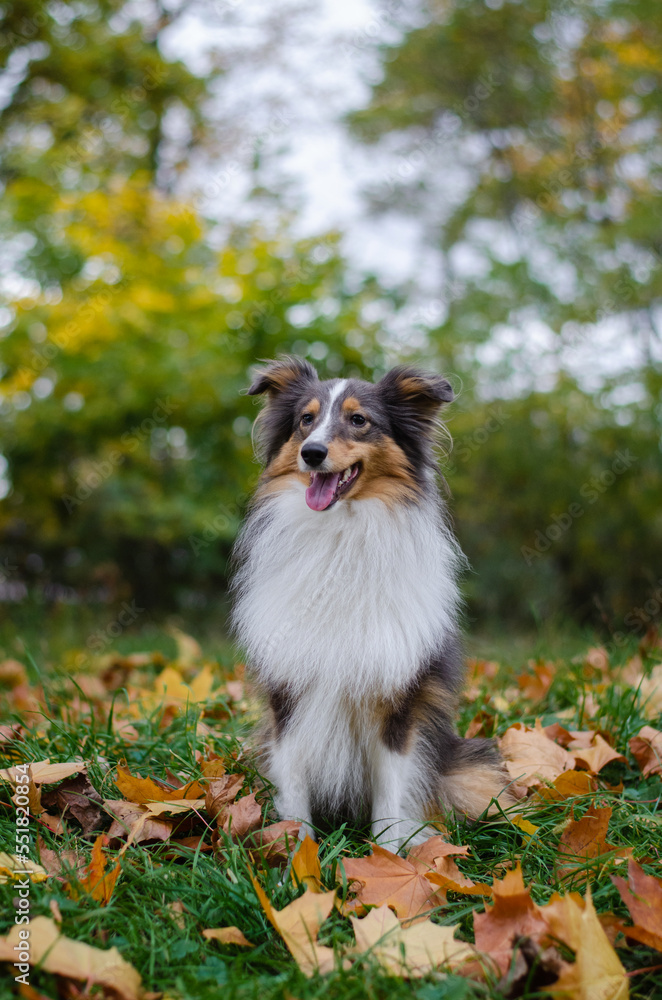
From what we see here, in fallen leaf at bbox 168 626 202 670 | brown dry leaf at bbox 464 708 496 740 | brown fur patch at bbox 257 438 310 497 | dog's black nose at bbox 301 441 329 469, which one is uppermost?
dog's black nose at bbox 301 441 329 469

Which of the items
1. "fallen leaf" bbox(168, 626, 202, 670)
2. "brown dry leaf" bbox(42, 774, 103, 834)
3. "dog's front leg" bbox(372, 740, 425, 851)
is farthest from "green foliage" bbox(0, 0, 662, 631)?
"brown dry leaf" bbox(42, 774, 103, 834)

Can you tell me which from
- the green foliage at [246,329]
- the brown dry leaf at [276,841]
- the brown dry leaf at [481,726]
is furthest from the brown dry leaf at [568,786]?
the green foliage at [246,329]

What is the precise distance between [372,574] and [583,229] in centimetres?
696

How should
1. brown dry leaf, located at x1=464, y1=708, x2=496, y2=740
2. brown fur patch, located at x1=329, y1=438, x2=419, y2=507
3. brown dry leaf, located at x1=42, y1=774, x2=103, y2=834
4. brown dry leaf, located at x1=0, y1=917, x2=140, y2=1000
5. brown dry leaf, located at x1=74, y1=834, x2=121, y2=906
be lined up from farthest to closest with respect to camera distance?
brown dry leaf, located at x1=464, y1=708, x2=496, y2=740
brown fur patch, located at x1=329, y1=438, x2=419, y2=507
brown dry leaf, located at x1=42, y1=774, x2=103, y2=834
brown dry leaf, located at x1=74, y1=834, x2=121, y2=906
brown dry leaf, located at x1=0, y1=917, x2=140, y2=1000

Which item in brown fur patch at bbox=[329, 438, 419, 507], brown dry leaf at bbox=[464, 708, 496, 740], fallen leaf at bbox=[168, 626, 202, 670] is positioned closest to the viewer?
brown fur patch at bbox=[329, 438, 419, 507]

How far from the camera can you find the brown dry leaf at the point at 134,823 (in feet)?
7.65

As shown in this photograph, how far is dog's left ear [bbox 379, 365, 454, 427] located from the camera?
3061 millimetres

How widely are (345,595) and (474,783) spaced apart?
2.91ft

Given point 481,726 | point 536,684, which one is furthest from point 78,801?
point 536,684

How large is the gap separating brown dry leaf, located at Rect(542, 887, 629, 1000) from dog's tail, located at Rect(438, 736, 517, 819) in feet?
2.77

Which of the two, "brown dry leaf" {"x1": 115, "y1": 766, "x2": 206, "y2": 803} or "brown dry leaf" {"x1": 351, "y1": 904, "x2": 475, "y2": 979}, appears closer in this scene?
"brown dry leaf" {"x1": 351, "y1": 904, "x2": 475, "y2": 979}

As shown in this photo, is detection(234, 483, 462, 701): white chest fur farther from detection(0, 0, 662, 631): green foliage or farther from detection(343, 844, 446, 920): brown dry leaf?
detection(0, 0, 662, 631): green foliage

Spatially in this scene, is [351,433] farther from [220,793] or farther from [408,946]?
[408,946]

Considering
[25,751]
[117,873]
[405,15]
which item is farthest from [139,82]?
[117,873]
